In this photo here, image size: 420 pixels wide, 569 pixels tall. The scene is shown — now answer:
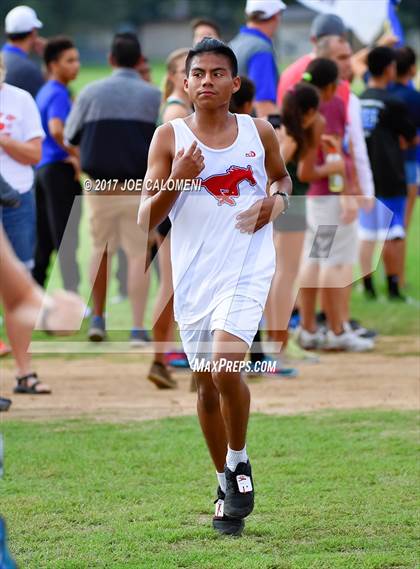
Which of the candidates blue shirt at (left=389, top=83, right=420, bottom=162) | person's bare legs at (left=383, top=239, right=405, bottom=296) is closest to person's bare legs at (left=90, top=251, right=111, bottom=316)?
person's bare legs at (left=383, top=239, right=405, bottom=296)

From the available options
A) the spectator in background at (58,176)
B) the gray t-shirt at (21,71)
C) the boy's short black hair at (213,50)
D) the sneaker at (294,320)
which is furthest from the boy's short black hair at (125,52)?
the boy's short black hair at (213,50)

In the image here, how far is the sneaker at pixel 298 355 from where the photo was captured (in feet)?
33.0

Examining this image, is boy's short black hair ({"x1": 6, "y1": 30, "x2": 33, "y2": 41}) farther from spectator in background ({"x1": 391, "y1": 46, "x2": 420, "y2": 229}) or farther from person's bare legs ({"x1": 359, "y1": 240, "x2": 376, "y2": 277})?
person's bare legs ({"x1": 359, "y1": 240, "x2": 376, "y2": 277})

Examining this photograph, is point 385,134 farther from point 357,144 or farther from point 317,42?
point 357,144

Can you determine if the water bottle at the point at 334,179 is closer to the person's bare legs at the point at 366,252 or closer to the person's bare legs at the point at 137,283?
the person's bare legs at the point at 137,283

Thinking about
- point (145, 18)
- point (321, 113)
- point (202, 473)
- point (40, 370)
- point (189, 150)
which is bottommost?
point (145, 18)

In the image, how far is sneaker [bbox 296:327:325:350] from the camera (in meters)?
10.6

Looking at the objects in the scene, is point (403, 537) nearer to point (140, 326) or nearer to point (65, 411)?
point (65, 411)

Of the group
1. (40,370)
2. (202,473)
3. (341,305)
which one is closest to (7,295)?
(202,473)

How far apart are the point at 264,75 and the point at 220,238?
16.0 feet

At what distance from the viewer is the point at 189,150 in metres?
Answer: 5.44

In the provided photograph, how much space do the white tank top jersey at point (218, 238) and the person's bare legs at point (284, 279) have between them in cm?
393

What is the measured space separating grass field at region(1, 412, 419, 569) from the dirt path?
0.38 metres

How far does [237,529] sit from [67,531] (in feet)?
2.57
